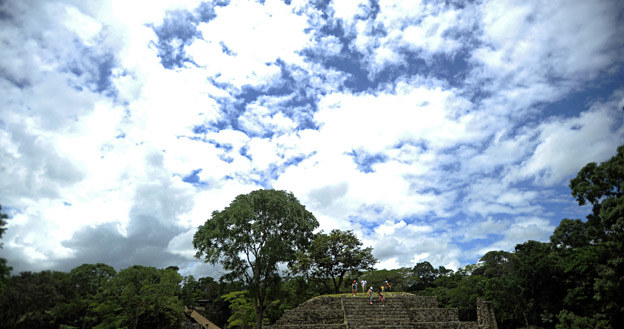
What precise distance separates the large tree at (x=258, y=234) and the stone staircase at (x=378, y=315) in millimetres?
2778

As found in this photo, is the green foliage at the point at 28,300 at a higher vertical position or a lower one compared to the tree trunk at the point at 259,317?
higher

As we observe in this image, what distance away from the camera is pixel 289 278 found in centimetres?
2667

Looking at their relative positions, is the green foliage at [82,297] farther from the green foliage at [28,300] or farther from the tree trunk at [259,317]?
the tree trunk at [259,317]

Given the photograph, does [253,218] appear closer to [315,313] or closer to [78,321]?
[315,313]

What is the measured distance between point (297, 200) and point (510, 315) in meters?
24.7

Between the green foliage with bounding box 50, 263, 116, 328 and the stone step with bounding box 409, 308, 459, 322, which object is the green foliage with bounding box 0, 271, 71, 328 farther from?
the stone step with bounding box 409, 308, 459, 322

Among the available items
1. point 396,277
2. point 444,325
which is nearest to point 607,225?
point 444,325

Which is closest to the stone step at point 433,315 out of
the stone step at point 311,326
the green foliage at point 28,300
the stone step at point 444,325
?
the stone step at point 444,325

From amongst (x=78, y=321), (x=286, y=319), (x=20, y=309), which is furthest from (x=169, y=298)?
(x=20, y=309)

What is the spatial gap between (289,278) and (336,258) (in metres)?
6.37

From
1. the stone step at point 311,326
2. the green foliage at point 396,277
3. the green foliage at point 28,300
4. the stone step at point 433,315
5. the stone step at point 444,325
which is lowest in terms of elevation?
the stone step at point 444,325

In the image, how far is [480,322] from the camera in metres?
23.5

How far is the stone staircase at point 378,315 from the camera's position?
1952 centimetres

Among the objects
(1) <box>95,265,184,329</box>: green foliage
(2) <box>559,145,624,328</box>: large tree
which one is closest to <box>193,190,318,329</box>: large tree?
(1) <box>95,265,184,329</box>: green foliage
